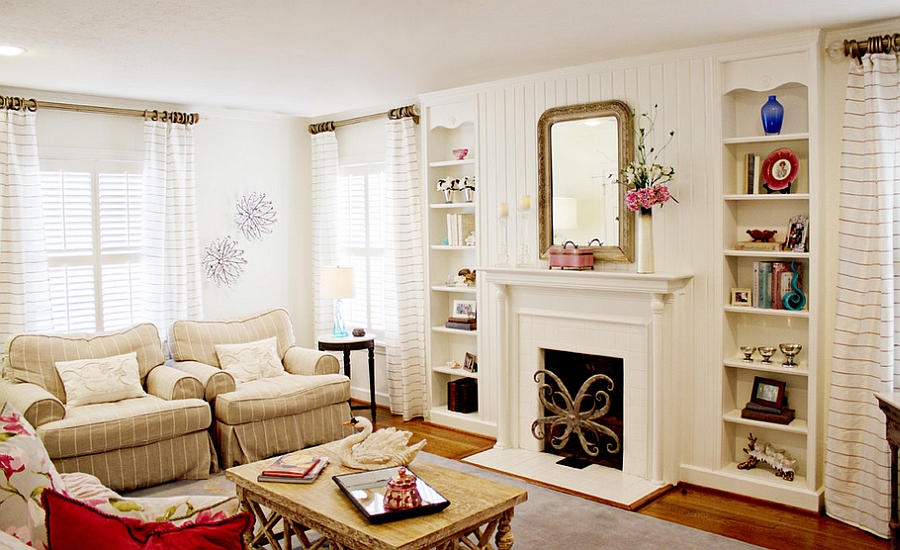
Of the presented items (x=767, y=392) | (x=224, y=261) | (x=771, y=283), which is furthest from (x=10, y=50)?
(x=767, y=392)

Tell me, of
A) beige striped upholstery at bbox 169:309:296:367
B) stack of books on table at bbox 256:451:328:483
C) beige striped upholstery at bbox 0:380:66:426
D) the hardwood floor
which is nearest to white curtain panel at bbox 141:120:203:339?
beige striped upholstery at bbox 169:309:296:367

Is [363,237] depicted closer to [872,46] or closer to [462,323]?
[462,323]

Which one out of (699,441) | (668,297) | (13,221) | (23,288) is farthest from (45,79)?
(699,441)

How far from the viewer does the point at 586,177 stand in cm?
490

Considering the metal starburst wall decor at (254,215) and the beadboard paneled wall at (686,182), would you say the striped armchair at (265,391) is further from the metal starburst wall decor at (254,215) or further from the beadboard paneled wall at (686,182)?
the beadboard paneled wall at (686,182)

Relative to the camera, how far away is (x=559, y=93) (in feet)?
16.4

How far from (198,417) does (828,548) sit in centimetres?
366

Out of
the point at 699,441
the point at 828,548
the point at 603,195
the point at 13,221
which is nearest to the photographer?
the point at 828,548

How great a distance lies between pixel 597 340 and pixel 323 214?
306 cm

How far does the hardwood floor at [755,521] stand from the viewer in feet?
12.1

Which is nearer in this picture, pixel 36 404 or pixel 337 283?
pixel 36 404

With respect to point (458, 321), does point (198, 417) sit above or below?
below

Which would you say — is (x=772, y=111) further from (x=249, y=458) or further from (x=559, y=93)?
(x=249, y=458)

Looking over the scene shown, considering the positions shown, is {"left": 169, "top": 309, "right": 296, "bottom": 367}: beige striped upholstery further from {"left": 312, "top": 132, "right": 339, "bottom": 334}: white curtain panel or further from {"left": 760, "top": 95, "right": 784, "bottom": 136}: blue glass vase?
{"left": 760, "top": 95, "right": 784, "bottom": 136}: blue glass vase
